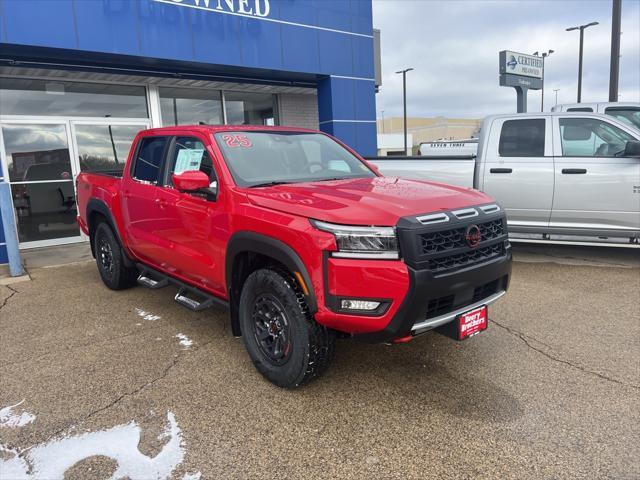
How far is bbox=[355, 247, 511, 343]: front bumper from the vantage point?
8.86ft

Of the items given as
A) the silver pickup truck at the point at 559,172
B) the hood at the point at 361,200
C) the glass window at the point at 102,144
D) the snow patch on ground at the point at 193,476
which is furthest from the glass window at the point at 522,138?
the glass window at the point at 102,144

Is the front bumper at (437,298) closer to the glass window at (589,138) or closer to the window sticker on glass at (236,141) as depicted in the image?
the window sticker on glass at (236,141)

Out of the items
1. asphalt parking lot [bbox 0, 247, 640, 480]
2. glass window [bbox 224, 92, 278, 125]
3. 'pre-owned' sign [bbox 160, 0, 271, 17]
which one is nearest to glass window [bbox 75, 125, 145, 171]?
glass window [bbox 224, 92, 278, 125]

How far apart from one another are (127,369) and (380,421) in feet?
6.63

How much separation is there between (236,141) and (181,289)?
151cm

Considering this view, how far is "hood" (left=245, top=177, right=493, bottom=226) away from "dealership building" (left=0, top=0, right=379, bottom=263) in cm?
565

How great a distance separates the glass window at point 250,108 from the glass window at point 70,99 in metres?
2.11

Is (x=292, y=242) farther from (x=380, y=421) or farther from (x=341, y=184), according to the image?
(x=380, y=421)

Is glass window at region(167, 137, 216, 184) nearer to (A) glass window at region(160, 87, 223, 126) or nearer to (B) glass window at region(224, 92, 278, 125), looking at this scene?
(A) glass window at region(160, 87, 223, 126)

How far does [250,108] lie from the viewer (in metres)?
12.1

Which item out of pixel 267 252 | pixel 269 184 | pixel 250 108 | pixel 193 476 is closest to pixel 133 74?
pixel 250 108

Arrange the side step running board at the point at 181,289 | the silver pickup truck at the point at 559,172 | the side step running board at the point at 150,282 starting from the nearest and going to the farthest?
the side step running board at the point at 181,289 → the side step running board at the point at 150,282 → the silver pickup truck at the point at 559,172

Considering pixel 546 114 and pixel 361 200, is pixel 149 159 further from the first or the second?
pixel 546 114

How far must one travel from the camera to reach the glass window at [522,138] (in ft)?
→ 21.8
